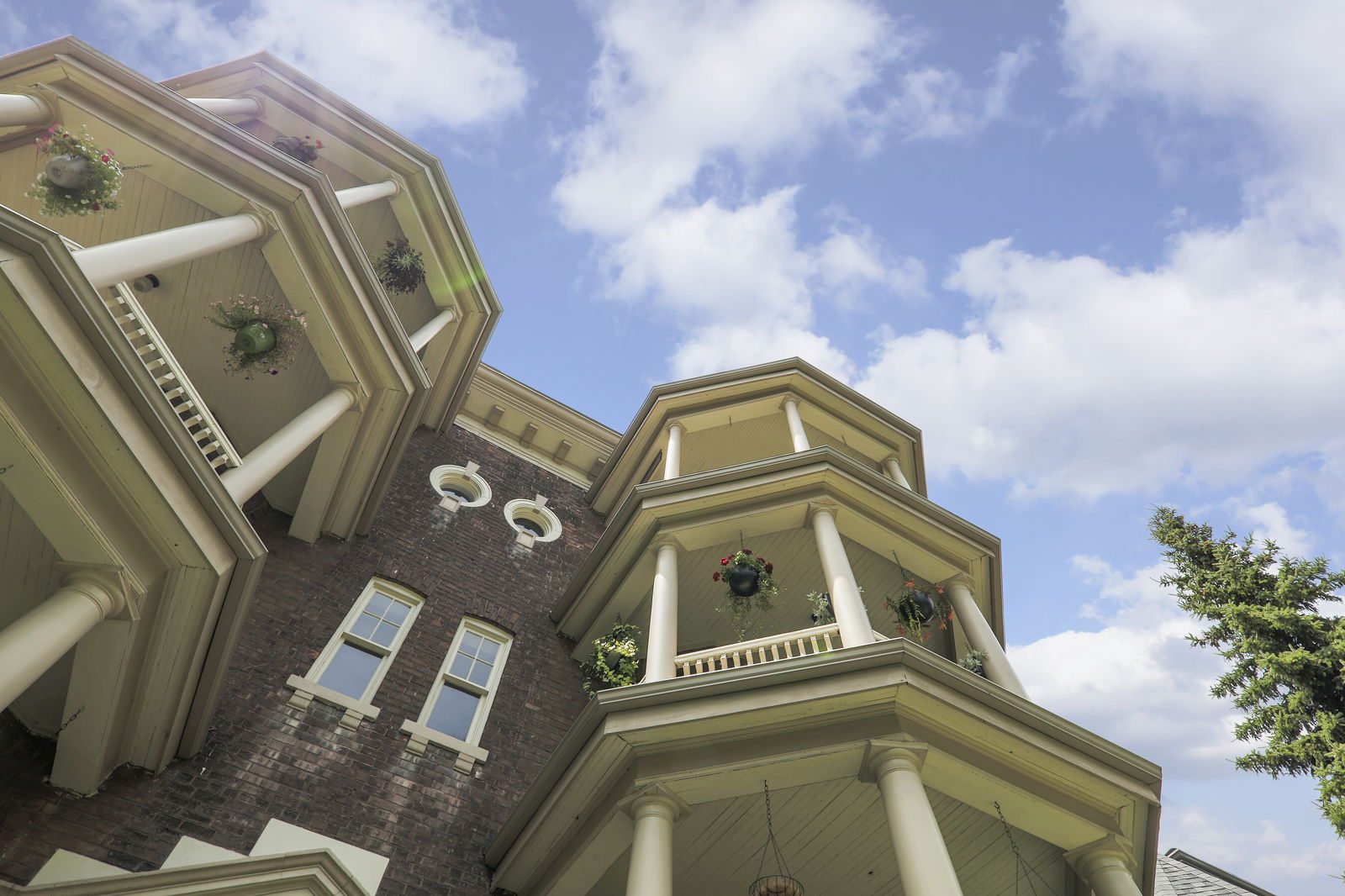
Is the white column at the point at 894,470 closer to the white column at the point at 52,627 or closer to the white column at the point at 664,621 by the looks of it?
the white column at the point at 664,621

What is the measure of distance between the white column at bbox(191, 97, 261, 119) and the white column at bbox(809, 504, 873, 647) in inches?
452

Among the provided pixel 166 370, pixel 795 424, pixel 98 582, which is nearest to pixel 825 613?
pixel 795 424

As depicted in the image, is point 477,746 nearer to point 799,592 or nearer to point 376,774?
point 376,774

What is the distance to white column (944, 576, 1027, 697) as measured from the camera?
10.0 m

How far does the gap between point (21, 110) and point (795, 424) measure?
38.1ft

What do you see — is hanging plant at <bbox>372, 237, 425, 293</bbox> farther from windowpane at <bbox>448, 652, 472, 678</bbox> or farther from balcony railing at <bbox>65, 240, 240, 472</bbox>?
windowpane at <bbox>448, 652, 472, 678</bbox>

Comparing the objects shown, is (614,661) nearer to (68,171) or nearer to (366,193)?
(366,193)

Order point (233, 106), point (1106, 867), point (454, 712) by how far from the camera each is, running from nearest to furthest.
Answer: point (1106, 867) → point (454, 712) → point (233, 106)

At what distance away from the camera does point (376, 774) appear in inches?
385

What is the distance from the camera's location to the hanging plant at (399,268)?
1366 cm

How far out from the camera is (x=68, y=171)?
8219 mm

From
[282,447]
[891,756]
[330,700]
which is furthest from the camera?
[330,700]

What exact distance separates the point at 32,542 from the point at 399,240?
7995 millimetres

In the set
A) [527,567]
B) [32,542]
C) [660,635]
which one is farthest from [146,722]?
[527,567]
